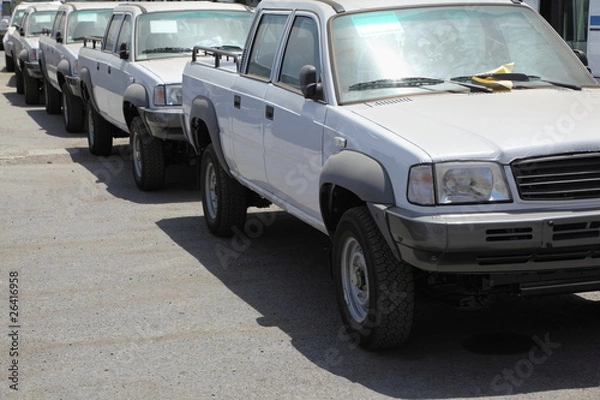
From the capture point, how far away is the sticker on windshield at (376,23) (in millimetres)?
6988

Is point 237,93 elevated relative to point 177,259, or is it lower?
elevated

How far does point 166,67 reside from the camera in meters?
11.9

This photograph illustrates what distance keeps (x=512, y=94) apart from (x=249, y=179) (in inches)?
92.5

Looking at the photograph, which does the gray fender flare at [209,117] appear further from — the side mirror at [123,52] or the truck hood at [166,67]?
the side mirror at [123,52]

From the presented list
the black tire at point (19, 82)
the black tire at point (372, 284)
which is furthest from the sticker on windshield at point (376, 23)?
the black tire at point (19, 82)

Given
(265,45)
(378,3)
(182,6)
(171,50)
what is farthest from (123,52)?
(378,3)

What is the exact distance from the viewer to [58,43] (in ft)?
57.4

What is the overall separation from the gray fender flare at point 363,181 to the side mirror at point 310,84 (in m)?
0.59

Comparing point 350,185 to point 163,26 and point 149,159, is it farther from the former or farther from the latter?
point 163,26

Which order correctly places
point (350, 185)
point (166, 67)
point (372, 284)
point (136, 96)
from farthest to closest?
point (166, 67) < point (136, 96) < point (350, 185) < point (372, 284)

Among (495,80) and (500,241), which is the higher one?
(495,80)

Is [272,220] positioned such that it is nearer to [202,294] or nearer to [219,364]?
[202,294]

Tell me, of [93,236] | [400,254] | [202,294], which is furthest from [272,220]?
[400,254]

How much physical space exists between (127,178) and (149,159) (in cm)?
123
